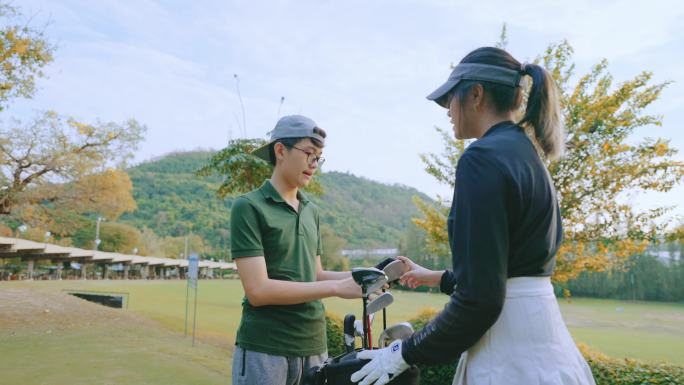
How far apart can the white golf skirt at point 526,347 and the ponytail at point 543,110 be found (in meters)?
0.46

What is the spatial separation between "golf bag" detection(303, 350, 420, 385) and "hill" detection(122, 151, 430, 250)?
71366 mm

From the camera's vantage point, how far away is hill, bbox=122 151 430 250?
84.3 meters

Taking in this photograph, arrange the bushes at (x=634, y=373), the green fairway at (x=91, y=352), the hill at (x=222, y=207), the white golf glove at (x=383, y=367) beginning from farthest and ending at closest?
1. the hill at (x=222, y=207)
2. the green fairway at (x=91, y=352)
3. the bushes at (x=634, y=373)
4. the white golf glove at (x=383, y=367)

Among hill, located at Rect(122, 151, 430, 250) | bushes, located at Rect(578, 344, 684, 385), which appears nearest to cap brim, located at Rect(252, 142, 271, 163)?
bushes, located at Rect(578, 344, 684, 385)

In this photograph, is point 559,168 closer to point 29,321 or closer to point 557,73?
point 557,73

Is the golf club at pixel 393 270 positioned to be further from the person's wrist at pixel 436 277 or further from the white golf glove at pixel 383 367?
the white golf glove at pixel 383 367

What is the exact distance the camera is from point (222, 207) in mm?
111188

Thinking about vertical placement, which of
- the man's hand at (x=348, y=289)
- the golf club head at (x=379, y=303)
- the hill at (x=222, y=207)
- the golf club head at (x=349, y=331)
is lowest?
the golf club head at (x=349, y=331)

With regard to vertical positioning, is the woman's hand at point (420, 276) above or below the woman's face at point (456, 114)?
below

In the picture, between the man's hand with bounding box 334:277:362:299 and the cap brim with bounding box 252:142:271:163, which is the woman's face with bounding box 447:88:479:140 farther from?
the cap brim with bounding box 252:142:271:163

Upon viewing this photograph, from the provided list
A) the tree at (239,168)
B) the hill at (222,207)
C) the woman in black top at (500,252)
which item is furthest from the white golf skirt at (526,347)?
the hill at (222,207)

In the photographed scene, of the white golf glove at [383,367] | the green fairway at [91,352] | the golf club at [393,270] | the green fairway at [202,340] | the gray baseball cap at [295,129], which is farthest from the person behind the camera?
the green fairway at [202,340]

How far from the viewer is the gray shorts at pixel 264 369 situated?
224 centimetres

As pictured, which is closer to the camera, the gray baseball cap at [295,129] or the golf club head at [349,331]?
the golf club head at [349,331]
